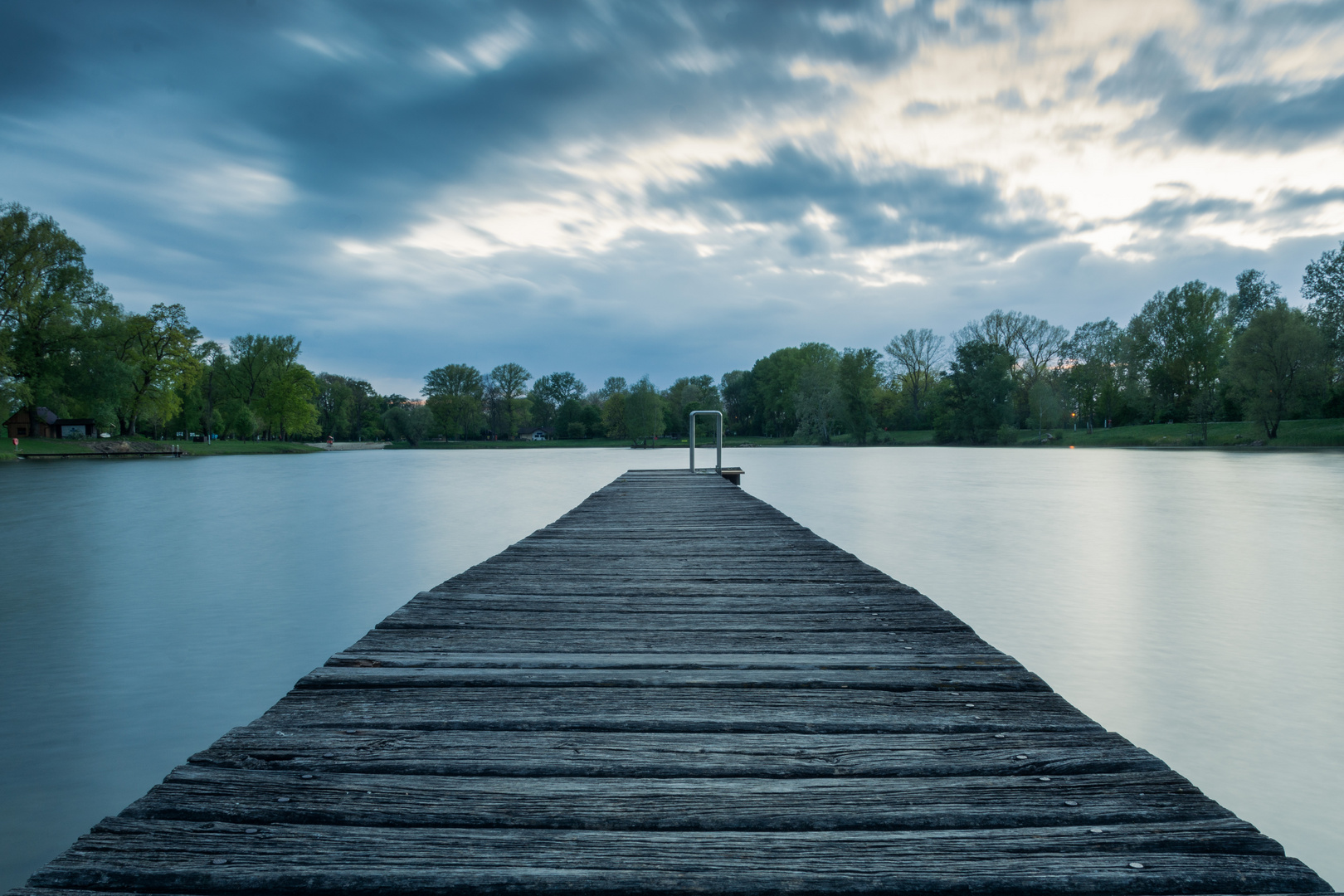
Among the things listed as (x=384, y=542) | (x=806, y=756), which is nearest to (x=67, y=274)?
(x=384, y=542)

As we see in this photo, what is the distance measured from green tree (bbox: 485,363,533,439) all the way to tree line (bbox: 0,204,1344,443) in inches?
9.4

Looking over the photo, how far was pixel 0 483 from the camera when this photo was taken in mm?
25000

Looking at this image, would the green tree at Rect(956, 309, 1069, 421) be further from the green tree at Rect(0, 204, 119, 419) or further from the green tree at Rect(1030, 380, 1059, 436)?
the green tree at Rect(0, 204, 119, 419)

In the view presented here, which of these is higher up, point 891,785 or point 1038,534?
point 891,785

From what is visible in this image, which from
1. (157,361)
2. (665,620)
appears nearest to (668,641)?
(665,620)

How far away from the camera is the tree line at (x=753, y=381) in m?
40.2

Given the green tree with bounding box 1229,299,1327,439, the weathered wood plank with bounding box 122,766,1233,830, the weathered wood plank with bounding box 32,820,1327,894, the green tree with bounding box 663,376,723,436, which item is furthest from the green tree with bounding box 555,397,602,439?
the weathered wood plank with bounding box 32,820,1327,894

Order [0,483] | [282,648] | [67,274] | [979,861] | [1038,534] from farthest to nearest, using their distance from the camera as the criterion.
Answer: [67,274] < [0,483] < [1038,534] < [282,648] < [979,861]

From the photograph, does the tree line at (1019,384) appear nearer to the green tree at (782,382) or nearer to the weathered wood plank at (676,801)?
the green tree at (782,382)

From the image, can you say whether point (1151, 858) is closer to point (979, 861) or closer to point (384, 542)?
point (979, 861)

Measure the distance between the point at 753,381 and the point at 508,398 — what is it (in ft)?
104

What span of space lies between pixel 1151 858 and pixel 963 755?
1.76 feet

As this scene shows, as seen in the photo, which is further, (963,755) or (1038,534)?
(1038,534)

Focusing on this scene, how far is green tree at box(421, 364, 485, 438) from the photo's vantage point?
89.4 m
